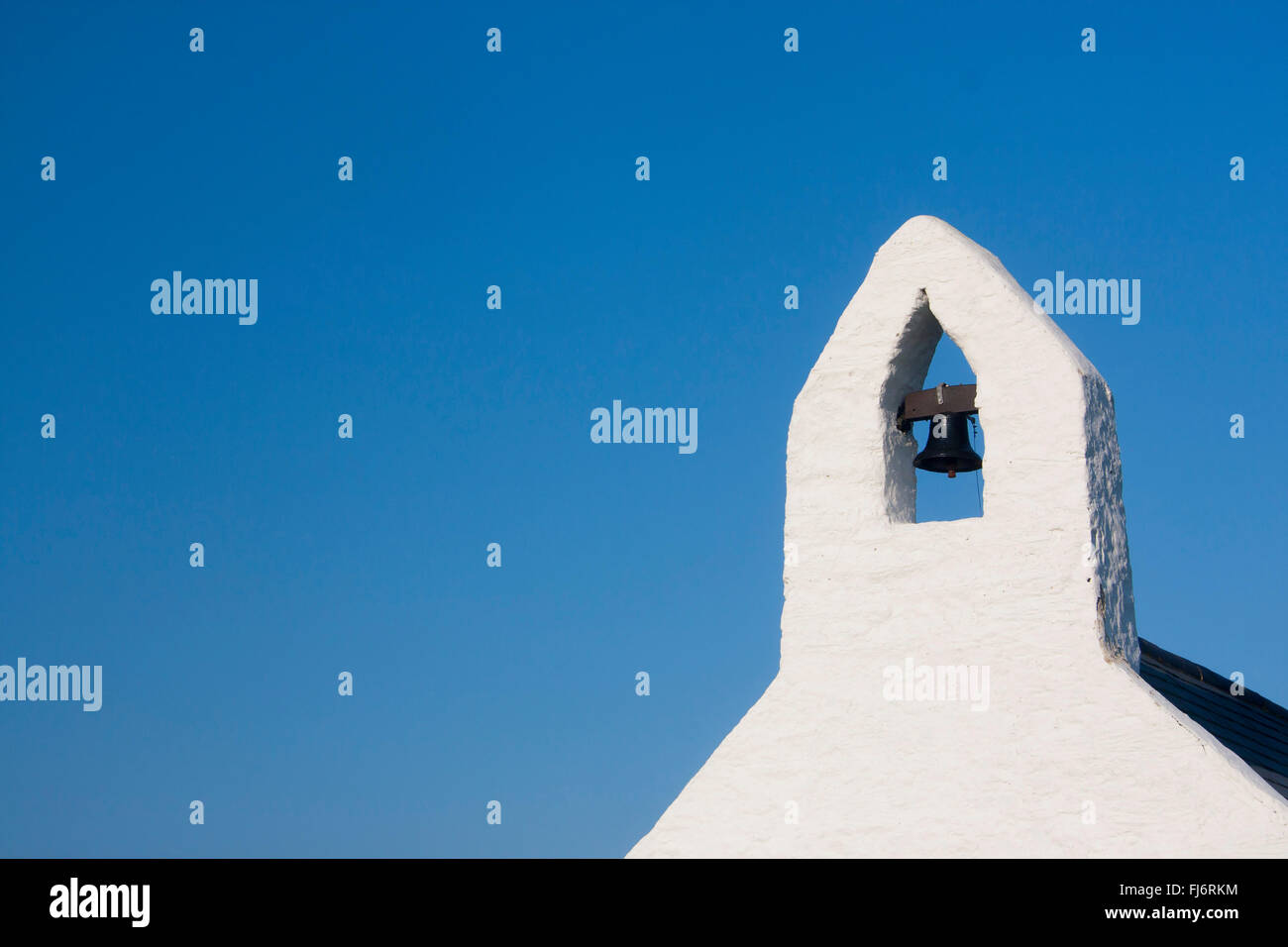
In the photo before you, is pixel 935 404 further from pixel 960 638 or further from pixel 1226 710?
pixel 1226 710

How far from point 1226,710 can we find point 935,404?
A: 3393mm

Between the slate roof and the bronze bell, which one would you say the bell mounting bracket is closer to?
the bronze bell

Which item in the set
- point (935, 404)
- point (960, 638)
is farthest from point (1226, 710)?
point (935, 404)

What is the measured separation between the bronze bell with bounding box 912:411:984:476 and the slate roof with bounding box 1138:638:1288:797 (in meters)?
1.73

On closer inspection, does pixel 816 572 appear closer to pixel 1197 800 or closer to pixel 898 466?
pixel 898 466

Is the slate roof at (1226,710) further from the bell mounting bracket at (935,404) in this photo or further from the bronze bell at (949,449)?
the bell mounting bracket at (935,404)

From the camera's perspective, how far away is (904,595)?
29.7 feet

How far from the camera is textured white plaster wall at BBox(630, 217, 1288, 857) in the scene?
8031mm

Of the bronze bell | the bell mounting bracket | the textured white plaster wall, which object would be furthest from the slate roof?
the bell mounting bracket

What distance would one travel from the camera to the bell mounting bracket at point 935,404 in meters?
9.41

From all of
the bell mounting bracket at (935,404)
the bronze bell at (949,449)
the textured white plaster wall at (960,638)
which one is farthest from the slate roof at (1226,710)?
the bell mounting bracket at (935,404)

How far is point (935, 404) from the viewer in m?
9.52
